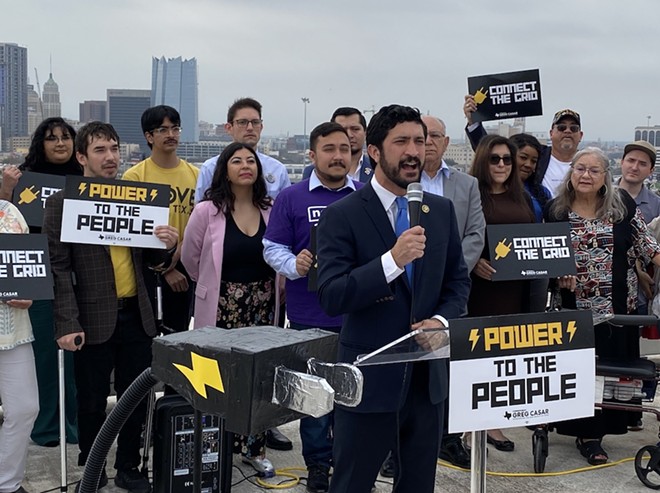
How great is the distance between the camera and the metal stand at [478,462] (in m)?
2.87

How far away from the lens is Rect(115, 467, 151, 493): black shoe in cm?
458

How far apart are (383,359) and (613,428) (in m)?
3.52

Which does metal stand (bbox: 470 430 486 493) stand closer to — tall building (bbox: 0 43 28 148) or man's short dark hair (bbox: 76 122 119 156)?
man's short dark hair (bbox: 76 122 119 156)

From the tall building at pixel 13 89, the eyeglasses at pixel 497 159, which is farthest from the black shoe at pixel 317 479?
the tall building at pixel 13 89

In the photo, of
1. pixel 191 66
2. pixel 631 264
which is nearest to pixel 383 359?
pixel 631 264

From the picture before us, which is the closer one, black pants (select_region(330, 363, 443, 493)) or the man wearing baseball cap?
black pants (select_region(330, 363, 443, 493))

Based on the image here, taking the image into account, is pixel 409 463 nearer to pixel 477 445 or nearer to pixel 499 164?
pixel 477 445

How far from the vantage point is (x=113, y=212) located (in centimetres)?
453

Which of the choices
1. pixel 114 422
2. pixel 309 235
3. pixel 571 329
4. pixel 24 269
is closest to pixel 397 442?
pixel 571 329

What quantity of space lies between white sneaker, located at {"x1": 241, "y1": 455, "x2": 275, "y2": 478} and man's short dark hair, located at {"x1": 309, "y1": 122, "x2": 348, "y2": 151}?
197cm

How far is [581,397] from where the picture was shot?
9.55 ft

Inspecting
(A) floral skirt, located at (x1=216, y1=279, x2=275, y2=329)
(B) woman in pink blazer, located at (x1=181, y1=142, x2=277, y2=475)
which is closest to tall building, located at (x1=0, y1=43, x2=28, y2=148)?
(B) woman in pink blazer, located at (x1=181, y1=142, x2=277, y2=475)

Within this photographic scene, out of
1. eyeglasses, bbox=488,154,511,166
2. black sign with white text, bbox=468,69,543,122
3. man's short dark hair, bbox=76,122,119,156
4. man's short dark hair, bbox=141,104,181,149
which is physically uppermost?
black sign with white text, bbox=468,69,543,122

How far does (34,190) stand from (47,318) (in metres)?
0.88
